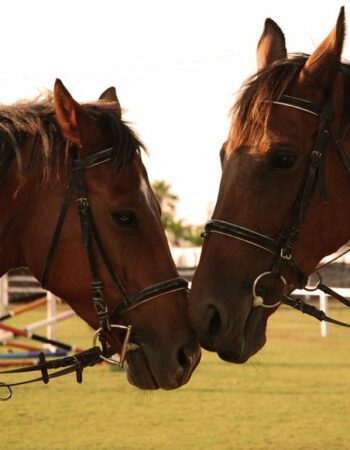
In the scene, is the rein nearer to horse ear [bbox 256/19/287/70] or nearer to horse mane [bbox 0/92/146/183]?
horse mane [bbox 0/92/146/183]

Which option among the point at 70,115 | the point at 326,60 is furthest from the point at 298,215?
the point at 70,115

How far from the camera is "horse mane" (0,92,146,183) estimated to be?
4.67 meters

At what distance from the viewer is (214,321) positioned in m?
4.27

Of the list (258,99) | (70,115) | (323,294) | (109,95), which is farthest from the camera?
(323,294)

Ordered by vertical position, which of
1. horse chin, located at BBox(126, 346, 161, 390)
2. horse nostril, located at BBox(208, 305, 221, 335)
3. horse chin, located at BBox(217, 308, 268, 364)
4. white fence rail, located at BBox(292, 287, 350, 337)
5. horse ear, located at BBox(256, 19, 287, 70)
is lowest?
white fence rail, located at BBox(292, 287, 350, 337)

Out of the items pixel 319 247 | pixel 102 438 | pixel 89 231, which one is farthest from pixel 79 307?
pixel 102 438

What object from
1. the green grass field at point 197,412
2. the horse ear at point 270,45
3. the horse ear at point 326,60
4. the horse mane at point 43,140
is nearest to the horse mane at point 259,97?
the horse ear at point 326,60

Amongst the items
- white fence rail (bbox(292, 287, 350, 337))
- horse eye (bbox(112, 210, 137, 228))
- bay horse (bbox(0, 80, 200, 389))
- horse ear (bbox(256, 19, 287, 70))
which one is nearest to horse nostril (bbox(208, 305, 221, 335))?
bay horse (bbox(0, 80, 200, 389))

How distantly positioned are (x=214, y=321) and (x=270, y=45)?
1661 mm

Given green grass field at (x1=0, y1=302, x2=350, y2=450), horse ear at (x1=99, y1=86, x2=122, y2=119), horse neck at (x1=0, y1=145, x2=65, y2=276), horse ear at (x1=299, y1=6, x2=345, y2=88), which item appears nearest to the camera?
horse ear at (x1=299, y1=6, x2=345, y2=88)

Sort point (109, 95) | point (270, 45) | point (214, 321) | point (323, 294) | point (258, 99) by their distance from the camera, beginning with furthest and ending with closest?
point (323, 294) < point (109, 95) < point (270, 45) < point (258, 99) < point (214, 321)

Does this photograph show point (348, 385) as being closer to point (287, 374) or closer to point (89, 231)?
point (287, 374)

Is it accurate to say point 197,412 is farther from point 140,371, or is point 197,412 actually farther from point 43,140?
point 43,140

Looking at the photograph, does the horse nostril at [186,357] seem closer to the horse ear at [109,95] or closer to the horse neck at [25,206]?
the horse neck at [25,206]
